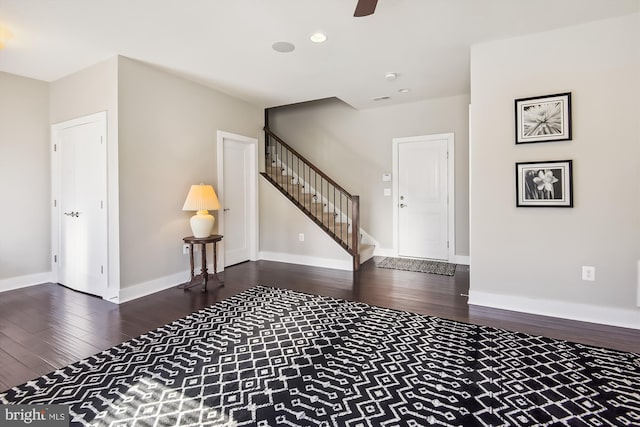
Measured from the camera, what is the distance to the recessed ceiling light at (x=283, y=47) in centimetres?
318

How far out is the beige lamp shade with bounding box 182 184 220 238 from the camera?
386cm

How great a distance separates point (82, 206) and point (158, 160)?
1.08 meters

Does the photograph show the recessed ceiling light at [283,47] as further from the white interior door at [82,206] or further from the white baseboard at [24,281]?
the white baseboard at [24,281]

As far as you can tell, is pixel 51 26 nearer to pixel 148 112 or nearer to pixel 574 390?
pixel 148 112

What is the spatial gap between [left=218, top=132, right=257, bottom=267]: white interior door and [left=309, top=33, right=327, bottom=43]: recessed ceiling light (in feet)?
7.30

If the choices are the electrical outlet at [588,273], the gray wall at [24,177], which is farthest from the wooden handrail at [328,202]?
the gray wall at [24,177]

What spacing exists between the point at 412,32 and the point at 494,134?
1287mm

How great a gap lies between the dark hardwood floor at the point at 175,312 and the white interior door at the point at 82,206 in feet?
0.80

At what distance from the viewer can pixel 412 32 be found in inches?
117

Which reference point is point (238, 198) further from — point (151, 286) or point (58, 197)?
point (58, 197)

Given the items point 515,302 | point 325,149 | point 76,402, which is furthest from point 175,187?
point 515,302

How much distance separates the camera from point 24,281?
4.06m

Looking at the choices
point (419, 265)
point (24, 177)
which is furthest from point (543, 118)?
point (24, 177)

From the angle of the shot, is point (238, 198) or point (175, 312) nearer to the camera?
point (175, 312)
